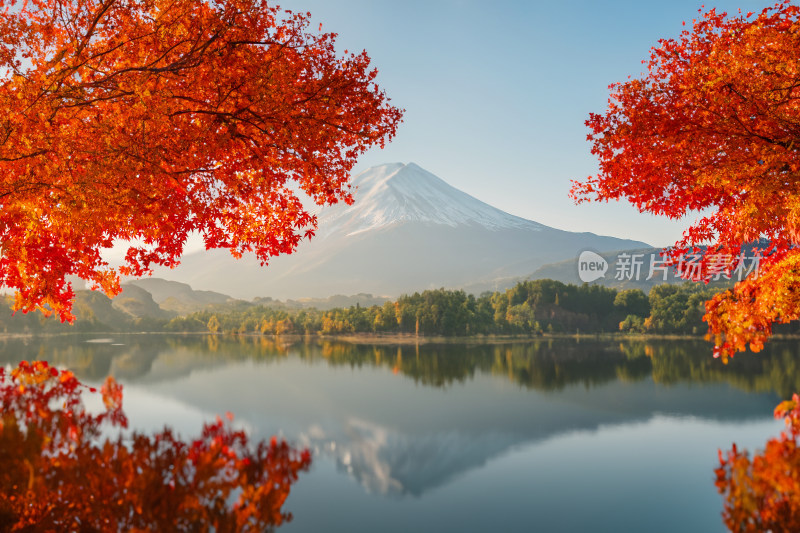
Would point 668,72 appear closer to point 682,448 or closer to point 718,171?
point 718,171

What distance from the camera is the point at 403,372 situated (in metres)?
18.3

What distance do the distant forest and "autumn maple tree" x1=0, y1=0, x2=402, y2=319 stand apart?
30.6m

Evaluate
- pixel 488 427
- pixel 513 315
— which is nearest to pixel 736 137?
pixel 488 427

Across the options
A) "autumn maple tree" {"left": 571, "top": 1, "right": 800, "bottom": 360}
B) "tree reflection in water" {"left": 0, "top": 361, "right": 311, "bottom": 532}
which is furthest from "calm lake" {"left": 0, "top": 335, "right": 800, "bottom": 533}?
"autumn maple tree" {"left": 571, "top": 1, "right": 800, "bottom": 360}

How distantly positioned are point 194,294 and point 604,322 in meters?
115

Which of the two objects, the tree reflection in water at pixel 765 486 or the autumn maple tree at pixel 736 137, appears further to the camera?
the autumn maple tree at pixel 736 137

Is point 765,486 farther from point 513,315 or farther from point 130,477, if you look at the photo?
point 513,315

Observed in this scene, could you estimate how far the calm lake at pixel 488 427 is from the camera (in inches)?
242

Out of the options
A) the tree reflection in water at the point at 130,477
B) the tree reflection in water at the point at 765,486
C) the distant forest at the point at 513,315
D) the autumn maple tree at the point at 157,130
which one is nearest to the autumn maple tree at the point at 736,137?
the tree reflection in water at the point at 765,486

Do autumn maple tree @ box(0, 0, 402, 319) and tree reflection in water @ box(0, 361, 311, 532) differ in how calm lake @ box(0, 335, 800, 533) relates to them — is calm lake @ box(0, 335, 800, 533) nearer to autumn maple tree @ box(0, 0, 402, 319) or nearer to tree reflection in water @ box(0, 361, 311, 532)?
tree reflection in water @ box(0, 361, 311, 532)

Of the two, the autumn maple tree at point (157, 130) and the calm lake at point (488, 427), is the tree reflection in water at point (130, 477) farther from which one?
the autumn maple tree at point (157, 130)

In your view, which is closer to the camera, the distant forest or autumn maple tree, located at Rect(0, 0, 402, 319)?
autumn maple tree, located at Rect(0, 0, 402, 319)

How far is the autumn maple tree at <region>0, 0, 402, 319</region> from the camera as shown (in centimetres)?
647

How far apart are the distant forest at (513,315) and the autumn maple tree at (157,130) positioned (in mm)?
30602
